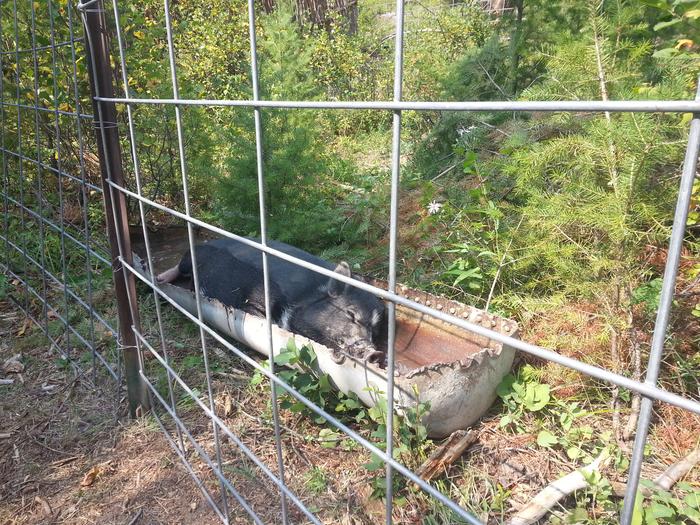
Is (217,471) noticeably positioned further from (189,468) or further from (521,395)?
(521,395)

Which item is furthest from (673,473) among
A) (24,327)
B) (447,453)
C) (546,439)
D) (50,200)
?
(50,200)

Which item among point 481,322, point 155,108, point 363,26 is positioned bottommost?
point 481,322

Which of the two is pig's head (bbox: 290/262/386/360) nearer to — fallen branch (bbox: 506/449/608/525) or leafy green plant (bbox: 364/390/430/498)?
leafy green plant (bbox: 364/390/430/498)

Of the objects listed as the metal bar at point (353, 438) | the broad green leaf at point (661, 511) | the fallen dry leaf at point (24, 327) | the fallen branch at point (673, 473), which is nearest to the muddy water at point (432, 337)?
the fallen branch at point (673, 473)

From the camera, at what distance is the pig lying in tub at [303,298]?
8.55 feet

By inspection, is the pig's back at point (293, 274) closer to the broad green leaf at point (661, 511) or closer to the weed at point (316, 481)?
the weed at point (316, 481)

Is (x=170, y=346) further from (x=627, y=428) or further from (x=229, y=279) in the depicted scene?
(x=627, y=428)

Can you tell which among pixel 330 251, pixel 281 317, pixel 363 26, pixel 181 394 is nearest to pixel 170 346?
pixel 181 394

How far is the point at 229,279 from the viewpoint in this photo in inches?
121

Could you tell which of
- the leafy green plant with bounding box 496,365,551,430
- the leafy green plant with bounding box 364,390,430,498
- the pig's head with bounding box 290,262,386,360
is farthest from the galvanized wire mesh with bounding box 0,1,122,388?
the leafy green plant with bounding box 496,365,551,430

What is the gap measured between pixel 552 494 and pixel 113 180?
199 centimetres

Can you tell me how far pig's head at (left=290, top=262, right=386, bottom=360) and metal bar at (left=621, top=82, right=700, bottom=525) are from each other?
1890 mm

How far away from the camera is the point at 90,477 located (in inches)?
82.4

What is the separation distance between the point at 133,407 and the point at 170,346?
0.56m
